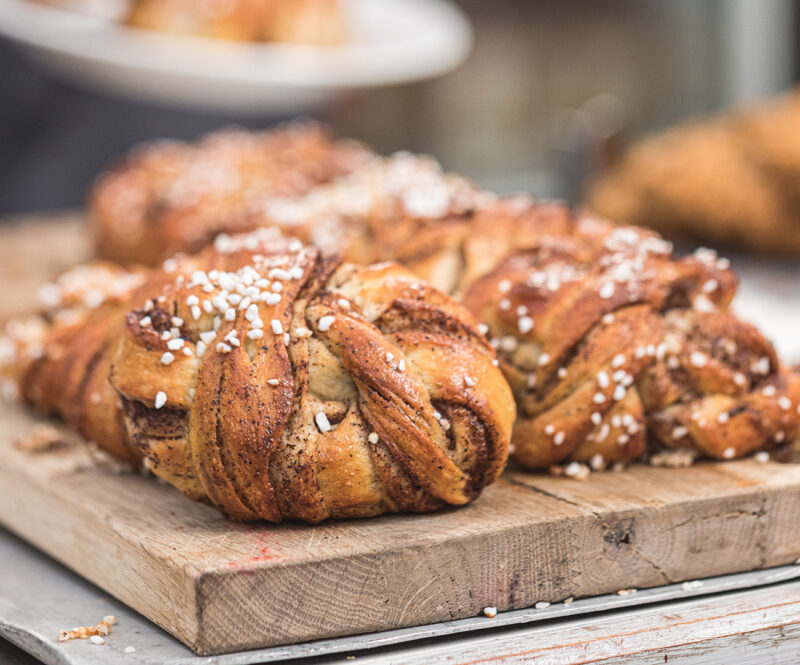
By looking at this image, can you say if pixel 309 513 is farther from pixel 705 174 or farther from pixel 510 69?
A: pixel 510 69

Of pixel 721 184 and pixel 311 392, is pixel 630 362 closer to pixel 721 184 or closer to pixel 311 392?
pixel 311 392

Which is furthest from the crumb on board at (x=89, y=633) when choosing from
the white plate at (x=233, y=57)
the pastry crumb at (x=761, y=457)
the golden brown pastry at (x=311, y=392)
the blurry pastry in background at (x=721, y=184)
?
the blurry pastry in background at (x=721, y=184)

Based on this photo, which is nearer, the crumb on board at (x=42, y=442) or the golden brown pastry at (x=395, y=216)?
the crumb on board at (x=42, y=442)

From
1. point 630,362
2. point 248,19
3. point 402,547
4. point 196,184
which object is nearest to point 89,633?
point 402,547

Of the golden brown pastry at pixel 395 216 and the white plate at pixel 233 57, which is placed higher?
the white plate at pixel 233 57

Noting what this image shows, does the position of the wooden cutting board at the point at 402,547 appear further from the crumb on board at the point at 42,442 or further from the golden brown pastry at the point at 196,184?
the golden brown pastry at the point at 196,184

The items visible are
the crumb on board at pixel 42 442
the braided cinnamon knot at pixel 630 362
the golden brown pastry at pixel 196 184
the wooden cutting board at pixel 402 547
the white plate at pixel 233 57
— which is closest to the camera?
the wooden cutting board at pixel 402 547
